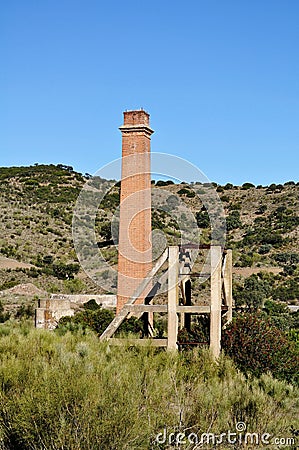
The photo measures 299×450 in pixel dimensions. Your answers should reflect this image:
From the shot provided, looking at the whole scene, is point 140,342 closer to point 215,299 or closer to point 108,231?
point 215,299

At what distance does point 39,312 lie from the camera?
18250 mm

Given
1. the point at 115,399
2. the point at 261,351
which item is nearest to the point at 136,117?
the point at 261,351

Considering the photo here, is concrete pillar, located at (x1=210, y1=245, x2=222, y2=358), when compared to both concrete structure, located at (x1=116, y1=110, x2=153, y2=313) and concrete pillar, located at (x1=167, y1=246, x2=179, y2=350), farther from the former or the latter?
concrete structure, located at (x1=116, y1=110, x2=153, y2=313)

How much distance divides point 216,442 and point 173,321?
4.26 meters

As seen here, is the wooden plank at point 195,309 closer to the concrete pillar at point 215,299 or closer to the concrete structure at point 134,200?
the concrete pillar at point 215,299

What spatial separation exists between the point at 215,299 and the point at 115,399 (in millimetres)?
4841

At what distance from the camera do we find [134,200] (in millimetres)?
16359

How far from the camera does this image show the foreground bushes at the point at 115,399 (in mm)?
6004

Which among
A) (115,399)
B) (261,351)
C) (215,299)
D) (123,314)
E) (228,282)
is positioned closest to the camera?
(115,399)

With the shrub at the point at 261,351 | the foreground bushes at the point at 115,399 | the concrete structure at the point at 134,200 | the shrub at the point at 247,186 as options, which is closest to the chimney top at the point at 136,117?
the concrete structure at the point at 134,200

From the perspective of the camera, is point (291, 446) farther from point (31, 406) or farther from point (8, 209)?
point (8, 209)

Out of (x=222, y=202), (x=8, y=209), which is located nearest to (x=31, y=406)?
(x=8, y=209)

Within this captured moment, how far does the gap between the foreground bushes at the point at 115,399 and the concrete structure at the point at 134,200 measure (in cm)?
780

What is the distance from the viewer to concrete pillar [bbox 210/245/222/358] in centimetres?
1066
